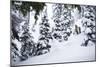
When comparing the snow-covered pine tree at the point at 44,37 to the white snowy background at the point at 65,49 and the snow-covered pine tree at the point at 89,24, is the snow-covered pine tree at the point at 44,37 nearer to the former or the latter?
the white snowy background at the point at 65,49

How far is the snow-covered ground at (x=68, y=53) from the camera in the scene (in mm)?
2033

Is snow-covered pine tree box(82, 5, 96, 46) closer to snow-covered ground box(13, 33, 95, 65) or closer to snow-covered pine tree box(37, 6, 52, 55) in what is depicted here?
snow-covered ground box(13, 33, 95, 65)

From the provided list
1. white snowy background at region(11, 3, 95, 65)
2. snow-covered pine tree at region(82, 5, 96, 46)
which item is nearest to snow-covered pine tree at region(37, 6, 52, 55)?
white snowy background at region(11, 3, 95, 65)

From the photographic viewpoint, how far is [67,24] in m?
2.13

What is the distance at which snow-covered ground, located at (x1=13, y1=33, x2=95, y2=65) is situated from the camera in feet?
6.67

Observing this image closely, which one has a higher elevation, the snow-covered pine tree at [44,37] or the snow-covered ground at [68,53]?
the snow-covered pine tree at [44,37]

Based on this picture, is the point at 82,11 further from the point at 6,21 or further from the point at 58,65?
the point at 6,21

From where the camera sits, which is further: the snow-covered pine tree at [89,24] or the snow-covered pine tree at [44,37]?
the snow-covered pine tree at [89,24]

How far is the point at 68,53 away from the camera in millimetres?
2131

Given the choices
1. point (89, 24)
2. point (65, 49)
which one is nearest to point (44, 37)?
point (65, 49)

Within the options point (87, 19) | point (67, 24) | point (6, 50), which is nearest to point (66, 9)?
point (67, 24)

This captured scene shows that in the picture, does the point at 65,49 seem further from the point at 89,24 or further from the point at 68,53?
the point at 89,24

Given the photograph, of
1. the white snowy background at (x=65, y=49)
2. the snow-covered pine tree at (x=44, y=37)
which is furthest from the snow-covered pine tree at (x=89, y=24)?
the snow-covered pine tree at (x=44, y=37)

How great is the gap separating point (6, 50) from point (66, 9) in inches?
35.3
